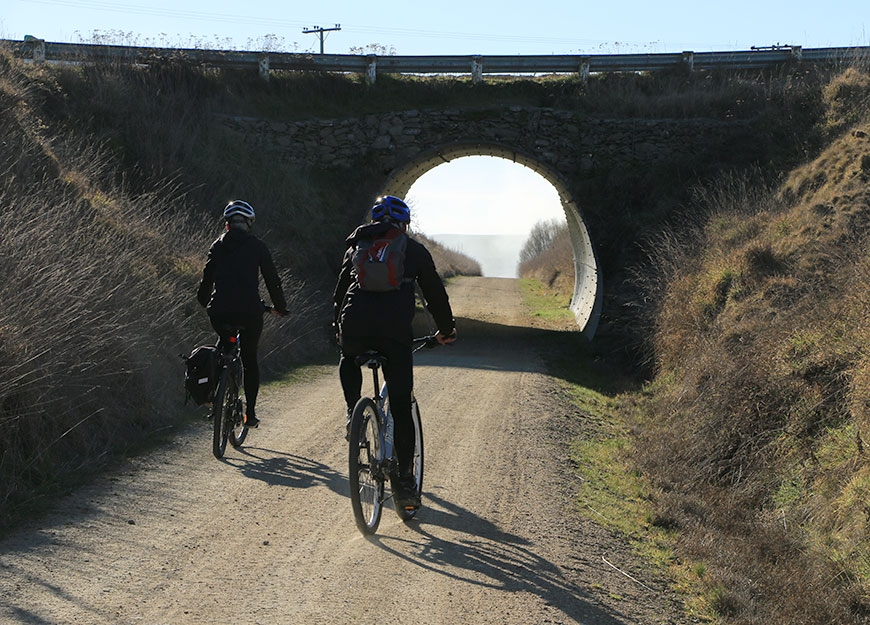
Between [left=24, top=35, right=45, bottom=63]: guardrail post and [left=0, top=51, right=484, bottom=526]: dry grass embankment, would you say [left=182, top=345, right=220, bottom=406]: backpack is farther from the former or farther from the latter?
[left=24, top=35, right=45, bottom=63]: guardrail post

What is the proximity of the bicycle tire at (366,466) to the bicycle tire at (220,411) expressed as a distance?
90.8 inches

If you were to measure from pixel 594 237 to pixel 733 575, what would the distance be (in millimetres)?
15301

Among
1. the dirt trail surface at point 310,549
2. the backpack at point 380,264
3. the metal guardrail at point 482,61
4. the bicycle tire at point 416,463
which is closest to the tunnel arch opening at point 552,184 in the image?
the metal guardrail at point 482,61

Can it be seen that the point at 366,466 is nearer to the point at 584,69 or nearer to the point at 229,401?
Result: the point at 229,401

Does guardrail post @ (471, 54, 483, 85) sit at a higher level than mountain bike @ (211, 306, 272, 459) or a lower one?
higher

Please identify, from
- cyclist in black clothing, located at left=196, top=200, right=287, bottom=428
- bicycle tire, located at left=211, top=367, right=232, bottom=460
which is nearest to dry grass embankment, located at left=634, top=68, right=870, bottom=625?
bicycle tire, located at left=211, top=367, right=232, bottom=460

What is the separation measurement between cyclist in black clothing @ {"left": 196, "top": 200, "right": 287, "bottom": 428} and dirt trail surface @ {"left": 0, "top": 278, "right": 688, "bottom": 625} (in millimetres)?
1285

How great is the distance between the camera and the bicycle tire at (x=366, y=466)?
18.4 feet

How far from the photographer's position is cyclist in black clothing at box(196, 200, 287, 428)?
790cm

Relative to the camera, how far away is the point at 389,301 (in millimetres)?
5742

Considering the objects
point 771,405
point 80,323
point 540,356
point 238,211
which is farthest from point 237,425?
point 540,356

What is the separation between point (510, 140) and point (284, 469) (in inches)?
598

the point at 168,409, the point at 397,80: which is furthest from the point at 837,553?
the point at 397,80

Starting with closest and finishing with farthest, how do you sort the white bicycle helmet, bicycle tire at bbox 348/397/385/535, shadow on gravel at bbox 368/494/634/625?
1. shadow on gravel at bbox 368/494/634/625
2. bicycle tire at bbox 348/397/385/535
3. the white bicycle helmet
